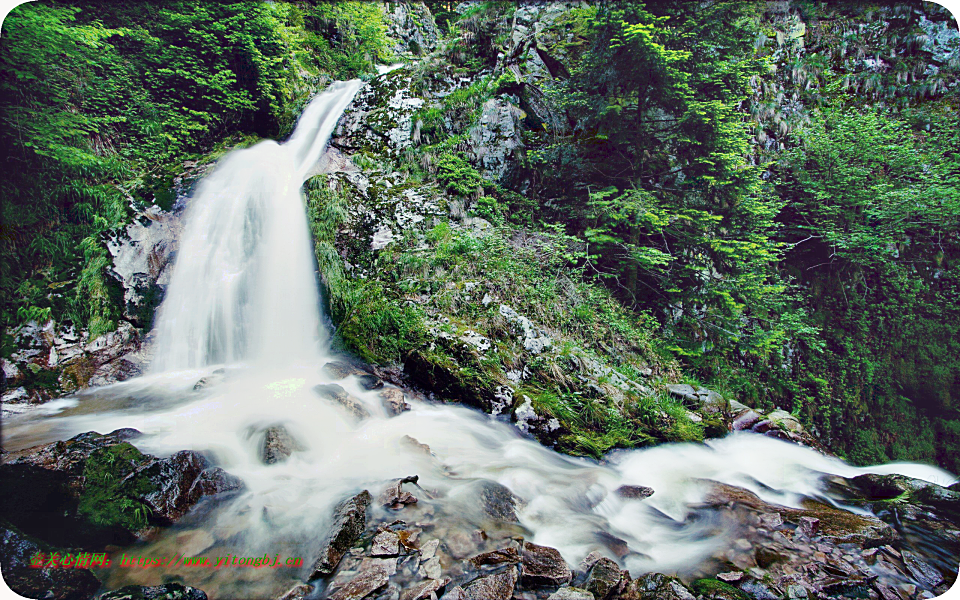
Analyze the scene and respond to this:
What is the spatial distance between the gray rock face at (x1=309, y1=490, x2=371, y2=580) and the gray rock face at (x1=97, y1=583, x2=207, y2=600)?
650 mm

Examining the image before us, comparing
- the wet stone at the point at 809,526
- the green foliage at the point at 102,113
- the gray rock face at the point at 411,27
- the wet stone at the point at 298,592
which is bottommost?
the wet stone at the point at 298,592

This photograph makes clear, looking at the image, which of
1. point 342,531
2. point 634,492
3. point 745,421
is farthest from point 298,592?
point 745,421

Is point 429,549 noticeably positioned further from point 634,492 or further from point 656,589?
point 634,492

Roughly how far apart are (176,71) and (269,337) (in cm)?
495

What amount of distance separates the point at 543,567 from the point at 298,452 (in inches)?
93.6

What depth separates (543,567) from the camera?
2273 mm

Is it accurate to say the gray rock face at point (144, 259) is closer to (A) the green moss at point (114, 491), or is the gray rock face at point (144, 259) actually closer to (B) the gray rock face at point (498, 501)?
(A) the green moss at point (114, 491)

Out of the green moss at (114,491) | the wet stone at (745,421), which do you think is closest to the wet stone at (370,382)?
the green moss at (114,491)

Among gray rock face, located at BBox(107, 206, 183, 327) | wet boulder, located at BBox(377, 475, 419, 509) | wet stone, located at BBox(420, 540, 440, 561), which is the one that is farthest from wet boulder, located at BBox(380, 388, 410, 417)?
gray rock face, located at BBox(107, 206, 183, 327)

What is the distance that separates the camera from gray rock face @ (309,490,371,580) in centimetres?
220

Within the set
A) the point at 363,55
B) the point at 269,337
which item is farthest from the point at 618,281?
the point at 363,55

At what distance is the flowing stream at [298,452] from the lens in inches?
102

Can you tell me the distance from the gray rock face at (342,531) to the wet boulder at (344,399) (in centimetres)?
111

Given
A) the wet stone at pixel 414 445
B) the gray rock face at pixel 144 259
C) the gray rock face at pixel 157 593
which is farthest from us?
the gray rock face at pixel 144 259
